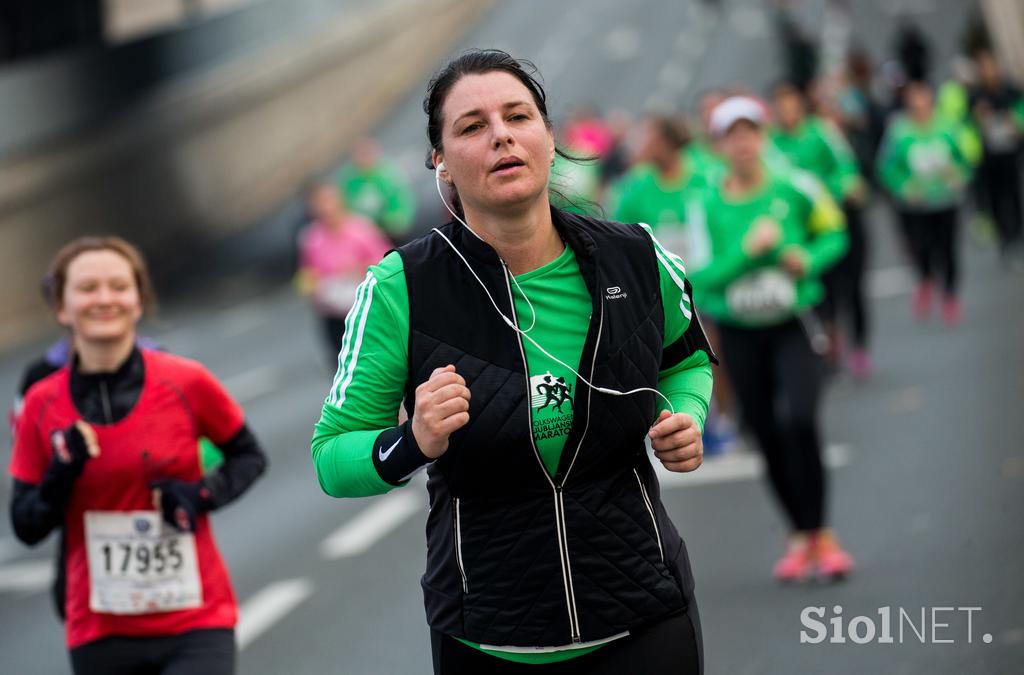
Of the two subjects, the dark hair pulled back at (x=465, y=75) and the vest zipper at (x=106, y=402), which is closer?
the dark hair pulled back at (x=465, y=75)

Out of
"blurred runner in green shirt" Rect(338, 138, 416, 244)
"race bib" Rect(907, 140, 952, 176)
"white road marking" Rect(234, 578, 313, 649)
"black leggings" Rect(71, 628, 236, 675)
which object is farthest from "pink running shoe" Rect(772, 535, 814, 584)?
"blurred runner in green shirt" Rect(338, 138, 416, 244)

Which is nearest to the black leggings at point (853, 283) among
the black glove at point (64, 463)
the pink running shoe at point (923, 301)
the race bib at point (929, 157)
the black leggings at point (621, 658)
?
the race bib at point (929, 157)

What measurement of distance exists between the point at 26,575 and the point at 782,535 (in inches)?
202

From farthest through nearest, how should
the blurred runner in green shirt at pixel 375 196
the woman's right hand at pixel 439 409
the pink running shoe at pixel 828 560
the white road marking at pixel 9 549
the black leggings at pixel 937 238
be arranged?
the blurred runner in green shirt at pixel 375 196, the black leggings at pixel 937 238, the white road marking at pixel 9 549, the pink running shoe at pixel 828 560, the woman's right hand at pixel 439 409

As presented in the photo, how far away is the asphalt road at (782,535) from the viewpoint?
744 cm

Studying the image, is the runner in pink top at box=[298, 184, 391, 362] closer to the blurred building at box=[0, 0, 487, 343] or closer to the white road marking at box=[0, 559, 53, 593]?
the white road marking at box=[0, 559, 53, 593]

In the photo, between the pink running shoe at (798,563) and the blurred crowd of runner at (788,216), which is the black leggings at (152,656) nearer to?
the blurred crowd of runner at (788,216)

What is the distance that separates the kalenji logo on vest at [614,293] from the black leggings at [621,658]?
2.30ft

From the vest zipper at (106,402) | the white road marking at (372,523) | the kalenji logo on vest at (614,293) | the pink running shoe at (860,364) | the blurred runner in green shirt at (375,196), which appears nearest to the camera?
the kalenji logo on vest at (614,293)

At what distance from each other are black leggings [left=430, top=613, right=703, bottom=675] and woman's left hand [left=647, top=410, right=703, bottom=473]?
36 centimetres

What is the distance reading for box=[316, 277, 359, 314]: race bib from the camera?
1483cm

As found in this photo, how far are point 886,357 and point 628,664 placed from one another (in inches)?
465

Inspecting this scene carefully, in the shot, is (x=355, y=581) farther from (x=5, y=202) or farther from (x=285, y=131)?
(x=285, y=131)

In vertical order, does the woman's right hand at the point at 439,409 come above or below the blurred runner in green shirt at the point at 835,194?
below
